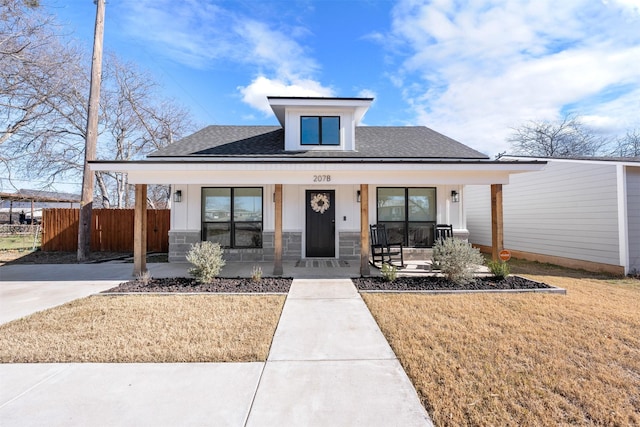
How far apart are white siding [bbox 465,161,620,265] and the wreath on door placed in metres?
7.23

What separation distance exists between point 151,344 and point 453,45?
37.2 feet

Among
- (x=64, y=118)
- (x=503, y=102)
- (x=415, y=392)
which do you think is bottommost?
(x=415, y=392)

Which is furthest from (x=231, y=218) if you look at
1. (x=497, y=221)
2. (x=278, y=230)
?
(x=497, y=221)

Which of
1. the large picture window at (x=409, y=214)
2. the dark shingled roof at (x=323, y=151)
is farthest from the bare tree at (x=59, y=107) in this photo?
the large picture window at (x=409, y=214)

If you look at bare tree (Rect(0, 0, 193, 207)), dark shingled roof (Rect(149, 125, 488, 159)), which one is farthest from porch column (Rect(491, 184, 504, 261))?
bare tree (Rect(0, 0, 193, 207))

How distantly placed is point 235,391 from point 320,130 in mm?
8091

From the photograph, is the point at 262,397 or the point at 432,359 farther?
the point at 432,359

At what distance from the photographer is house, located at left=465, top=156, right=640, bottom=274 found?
738 centimetres

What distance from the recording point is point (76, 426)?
206cm

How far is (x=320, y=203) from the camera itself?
880cm

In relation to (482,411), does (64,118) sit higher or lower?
higher

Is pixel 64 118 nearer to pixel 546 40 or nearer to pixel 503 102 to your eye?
pixel 546 40

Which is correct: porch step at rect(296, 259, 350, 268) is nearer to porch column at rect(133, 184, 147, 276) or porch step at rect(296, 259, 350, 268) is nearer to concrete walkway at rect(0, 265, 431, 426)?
porch column at rect(133, 184, 147, 276)

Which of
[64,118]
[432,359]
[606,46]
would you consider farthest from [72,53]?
[606,46]
